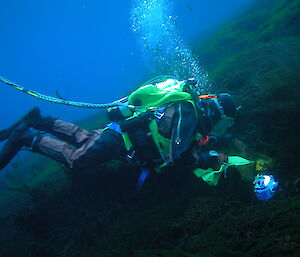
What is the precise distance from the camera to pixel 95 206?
14.7ft

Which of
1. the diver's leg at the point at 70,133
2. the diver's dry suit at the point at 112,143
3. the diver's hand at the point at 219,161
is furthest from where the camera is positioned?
the diver's leg at the point at 70,133

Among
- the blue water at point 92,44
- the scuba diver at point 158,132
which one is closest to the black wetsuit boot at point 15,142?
the scuba diver at point 158,132

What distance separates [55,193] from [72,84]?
563 feet

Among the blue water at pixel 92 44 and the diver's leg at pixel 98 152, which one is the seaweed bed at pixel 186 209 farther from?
the blue water at pixel 92 44

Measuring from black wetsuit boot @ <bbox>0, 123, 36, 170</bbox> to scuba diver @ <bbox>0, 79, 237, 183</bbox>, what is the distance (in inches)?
0.7

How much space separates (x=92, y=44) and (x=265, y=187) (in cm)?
17021

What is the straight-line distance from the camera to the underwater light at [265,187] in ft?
11.1

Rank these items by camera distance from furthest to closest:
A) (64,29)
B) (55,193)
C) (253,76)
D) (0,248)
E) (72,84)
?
1. (72,84)
2. (64,29)
3. (253,76)
4. (55,193)
5. (0,248)

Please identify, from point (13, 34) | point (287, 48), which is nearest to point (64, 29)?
point (13, 34)

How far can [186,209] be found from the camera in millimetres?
3506

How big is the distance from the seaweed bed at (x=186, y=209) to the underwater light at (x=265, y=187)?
0.11 m

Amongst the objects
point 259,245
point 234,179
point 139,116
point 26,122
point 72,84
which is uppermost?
point 72,84

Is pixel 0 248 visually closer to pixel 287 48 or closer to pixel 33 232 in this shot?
pixel 33 232

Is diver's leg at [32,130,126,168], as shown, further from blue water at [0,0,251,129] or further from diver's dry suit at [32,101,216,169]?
blue water at [0,0,251,129]
